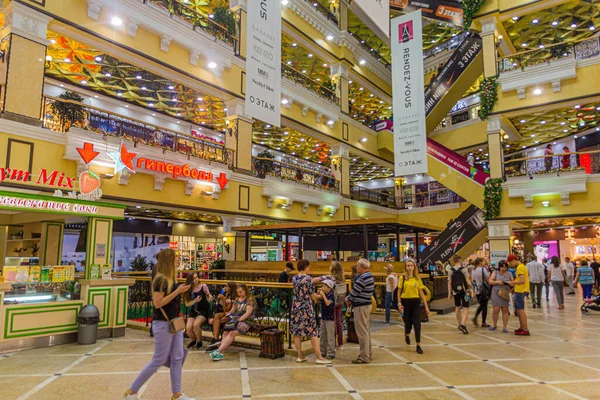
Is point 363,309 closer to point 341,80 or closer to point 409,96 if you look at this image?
point 409,96

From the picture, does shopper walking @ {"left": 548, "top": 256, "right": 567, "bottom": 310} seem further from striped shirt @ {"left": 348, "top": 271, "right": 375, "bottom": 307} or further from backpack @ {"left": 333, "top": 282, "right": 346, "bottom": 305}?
backpack @ {"left": 333, "top": 282, "right": 346, "bottom": 305}

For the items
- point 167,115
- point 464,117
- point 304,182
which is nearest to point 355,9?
point 304,182

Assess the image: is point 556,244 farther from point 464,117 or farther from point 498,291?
point 498,291

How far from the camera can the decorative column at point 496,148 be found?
16.3m

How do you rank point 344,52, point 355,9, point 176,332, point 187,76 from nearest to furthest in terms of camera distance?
point 176,332
point 355,9
point 187,76
point 344,52

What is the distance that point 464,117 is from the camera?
2152cm

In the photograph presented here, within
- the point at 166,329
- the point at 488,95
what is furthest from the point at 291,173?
the point at 166,329

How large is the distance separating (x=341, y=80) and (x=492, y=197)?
30.8 ft

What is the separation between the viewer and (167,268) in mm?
4125

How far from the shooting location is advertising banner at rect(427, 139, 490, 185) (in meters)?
17.1

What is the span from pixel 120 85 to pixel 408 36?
1122 cm

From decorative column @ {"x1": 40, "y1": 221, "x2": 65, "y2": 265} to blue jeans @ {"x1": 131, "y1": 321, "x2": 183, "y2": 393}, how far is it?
25.2ft

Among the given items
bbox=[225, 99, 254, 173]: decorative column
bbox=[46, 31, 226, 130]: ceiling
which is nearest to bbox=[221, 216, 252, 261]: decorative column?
bbox=[225, 99, 254, 173]: decorative column

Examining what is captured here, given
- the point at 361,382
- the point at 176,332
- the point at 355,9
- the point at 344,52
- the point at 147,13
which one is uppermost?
the point at 344,52
